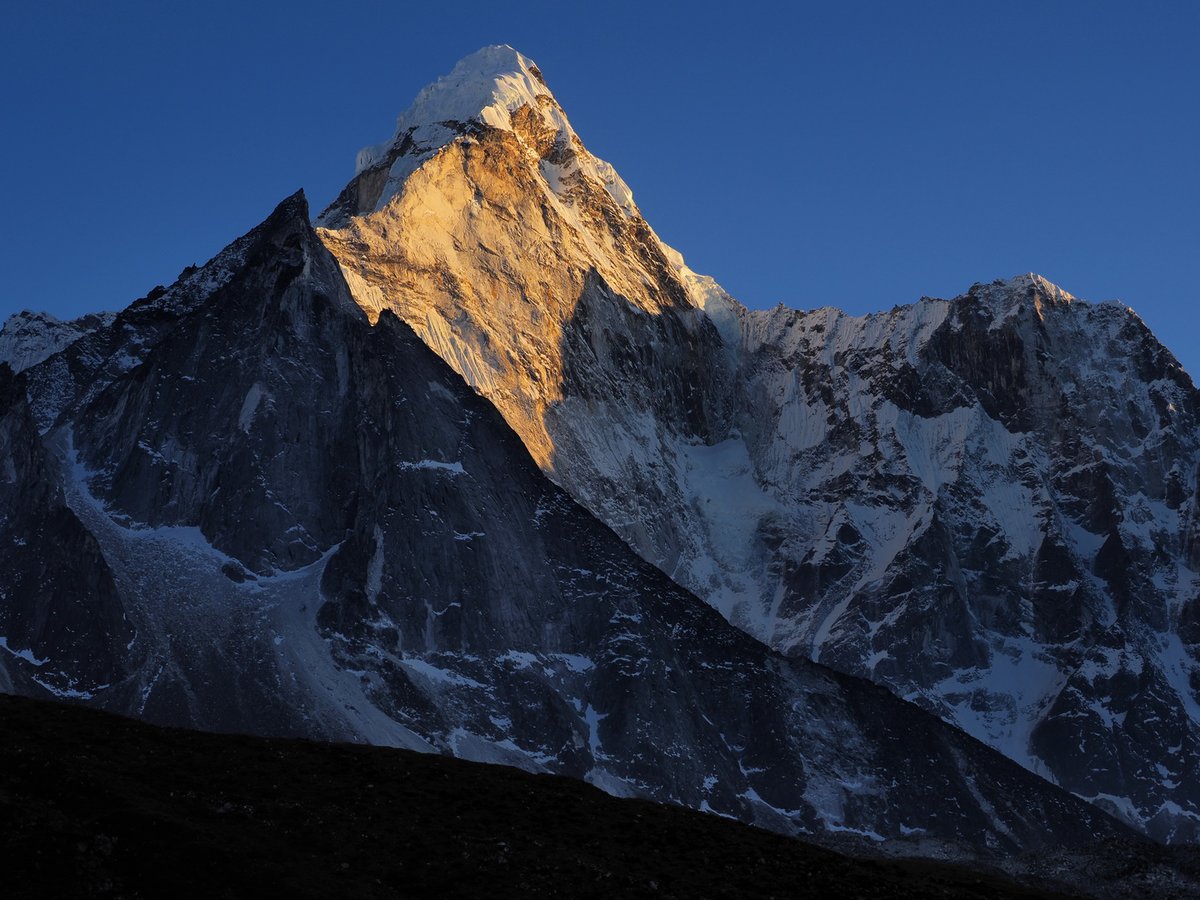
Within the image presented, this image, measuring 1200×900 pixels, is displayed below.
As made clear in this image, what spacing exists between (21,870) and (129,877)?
13.4ft

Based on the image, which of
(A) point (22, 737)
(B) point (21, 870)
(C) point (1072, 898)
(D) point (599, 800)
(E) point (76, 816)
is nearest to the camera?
(B) point (21, 870)

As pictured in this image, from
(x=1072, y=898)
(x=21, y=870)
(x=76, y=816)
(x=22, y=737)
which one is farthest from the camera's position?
(x=1072, y=898)

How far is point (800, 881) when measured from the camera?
8606cm

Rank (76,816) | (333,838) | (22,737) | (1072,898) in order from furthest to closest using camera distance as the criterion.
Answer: (1072,898) < (22,737) < (333,838) < (76,816)

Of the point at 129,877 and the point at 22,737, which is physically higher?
the point at 22,737

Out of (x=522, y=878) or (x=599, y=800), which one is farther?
(x=599, y=800)

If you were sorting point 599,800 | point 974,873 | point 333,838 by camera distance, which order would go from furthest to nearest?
point 974,873 → point 599,800 → point 333,838

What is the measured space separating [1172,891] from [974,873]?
14.1 m

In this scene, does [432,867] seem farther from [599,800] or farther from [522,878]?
[599,800]

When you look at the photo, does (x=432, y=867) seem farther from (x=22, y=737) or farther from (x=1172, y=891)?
(x=1172, y=891)

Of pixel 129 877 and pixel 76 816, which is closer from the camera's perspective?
pixel 129 877

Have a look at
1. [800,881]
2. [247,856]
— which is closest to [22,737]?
[247,856]

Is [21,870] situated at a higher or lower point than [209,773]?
lower

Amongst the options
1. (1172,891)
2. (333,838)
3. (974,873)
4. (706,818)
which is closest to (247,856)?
(333,838)
